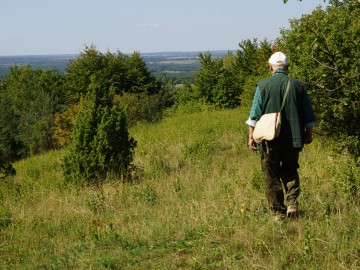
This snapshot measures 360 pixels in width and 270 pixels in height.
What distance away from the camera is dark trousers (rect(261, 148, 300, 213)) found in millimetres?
4328

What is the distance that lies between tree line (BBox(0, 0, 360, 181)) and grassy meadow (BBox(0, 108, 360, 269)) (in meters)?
0.76

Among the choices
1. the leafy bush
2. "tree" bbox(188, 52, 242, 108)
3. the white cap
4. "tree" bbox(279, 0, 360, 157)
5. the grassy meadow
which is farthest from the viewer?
"tree" bbox(188, 52, 242, 108)

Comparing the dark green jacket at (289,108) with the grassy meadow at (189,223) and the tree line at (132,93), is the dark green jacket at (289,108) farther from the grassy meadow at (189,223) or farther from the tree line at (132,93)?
the grassy meadow at (189,223)

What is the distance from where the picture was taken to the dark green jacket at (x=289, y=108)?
13.7 feet

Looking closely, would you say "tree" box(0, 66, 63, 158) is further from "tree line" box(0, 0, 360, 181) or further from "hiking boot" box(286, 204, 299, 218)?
"hiking boot" box(286, 204, 299, 218)

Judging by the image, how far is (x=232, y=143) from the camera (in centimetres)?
1088

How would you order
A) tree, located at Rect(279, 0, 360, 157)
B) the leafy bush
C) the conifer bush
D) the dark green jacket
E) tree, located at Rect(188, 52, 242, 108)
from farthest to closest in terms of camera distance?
tree, located at Rect(188, 52, 242, 108) < the leafy bush < the conifer bush < tree, located at Rect(279, 0, 360, 157) < the dark green jacket

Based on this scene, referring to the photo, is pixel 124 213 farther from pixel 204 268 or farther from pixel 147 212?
pixel 204 268

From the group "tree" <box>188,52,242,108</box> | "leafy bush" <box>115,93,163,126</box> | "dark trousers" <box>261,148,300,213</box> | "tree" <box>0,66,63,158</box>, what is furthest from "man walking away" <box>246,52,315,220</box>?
"tree" <box>0,66,63,158</box>

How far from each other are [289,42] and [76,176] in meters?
4.89

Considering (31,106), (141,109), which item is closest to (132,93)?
(141,109)

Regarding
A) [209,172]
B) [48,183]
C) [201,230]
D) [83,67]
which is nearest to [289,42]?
[209,172]

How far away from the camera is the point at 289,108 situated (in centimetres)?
419

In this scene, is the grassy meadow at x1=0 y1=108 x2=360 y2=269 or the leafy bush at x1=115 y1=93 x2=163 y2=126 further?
the leafy bush at x1=115 y1=93 x2=163 y2=126
